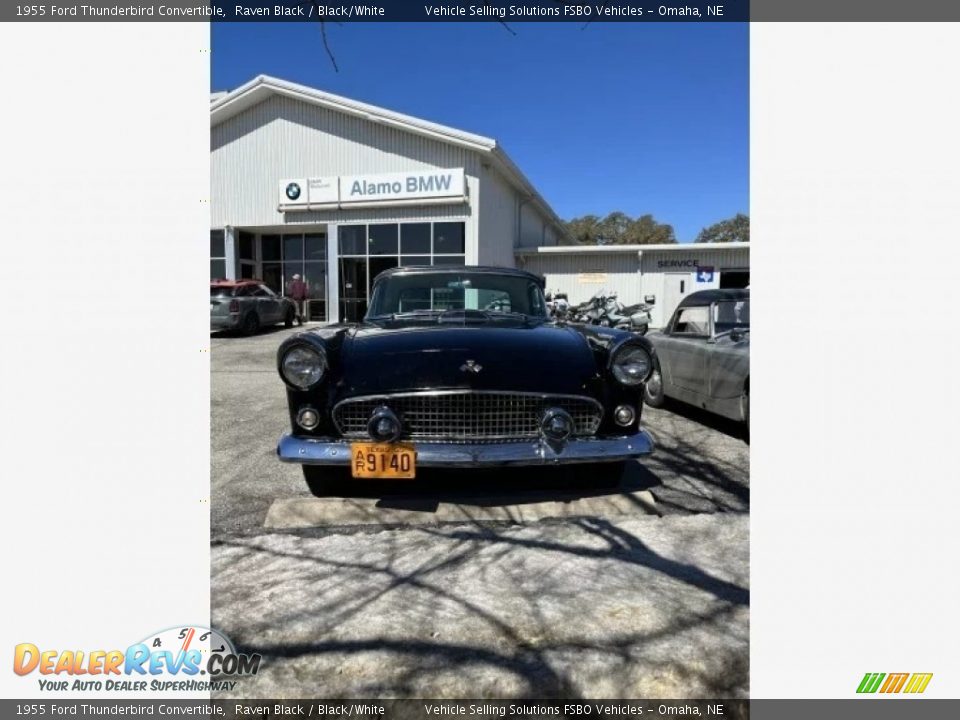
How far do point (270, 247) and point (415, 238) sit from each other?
5.56m

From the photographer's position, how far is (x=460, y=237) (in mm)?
15375

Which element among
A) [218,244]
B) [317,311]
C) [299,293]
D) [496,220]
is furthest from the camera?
[317,311]

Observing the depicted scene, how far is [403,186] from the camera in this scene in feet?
50.9

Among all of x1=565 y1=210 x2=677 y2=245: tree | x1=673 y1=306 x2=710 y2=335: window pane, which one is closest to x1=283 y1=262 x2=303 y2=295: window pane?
x1=673 y1=306 x2=710 y2=335: window pane

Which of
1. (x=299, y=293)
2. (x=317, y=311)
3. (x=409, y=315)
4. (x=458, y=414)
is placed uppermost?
(x=299, y=293)

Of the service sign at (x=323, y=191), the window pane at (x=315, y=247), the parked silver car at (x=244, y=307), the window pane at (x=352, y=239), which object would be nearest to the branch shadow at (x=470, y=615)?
the parked silver car at (x=244, y=307)

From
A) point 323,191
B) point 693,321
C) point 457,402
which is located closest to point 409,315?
point 457,402

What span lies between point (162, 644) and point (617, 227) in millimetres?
59608

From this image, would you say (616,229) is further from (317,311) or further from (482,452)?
(482,452)

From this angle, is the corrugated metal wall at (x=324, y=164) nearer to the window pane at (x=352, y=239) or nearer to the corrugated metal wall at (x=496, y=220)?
the corrugated metal wall at (x=496, y=220)

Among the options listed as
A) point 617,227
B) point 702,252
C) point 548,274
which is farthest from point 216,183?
point 617,227

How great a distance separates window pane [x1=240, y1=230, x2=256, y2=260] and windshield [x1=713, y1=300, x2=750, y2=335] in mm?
16205

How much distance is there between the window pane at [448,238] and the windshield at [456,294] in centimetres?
1119

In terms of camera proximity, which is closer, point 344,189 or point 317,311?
point 344,189
